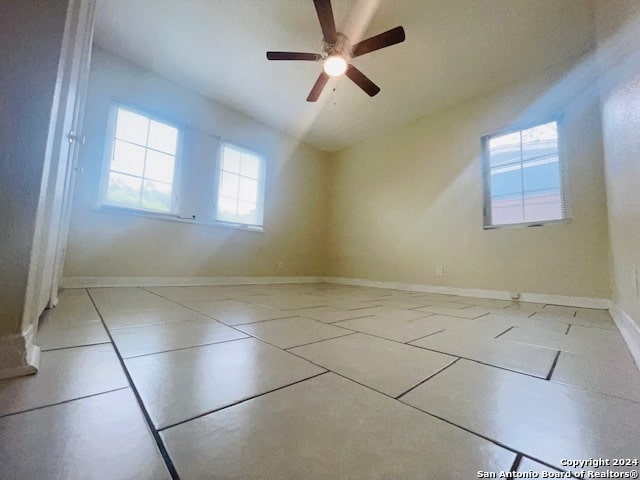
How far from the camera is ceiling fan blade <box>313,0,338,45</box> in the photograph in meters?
1.67

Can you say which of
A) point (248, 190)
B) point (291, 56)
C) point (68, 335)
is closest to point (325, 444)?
point (68, 335)

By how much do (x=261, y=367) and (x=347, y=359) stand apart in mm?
261

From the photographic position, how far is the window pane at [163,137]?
2.86m

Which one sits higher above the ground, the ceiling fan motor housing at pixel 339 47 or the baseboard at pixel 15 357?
the ceiling fan motor housing at pixel 339 47

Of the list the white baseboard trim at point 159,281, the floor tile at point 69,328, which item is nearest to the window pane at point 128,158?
the white baseboard trim at point 159,281

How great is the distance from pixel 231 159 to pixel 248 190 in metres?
0.45

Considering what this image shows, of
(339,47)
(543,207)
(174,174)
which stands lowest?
(543,207)

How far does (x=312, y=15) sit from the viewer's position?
2.09 meters

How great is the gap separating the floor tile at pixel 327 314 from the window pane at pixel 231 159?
2484 millimetres

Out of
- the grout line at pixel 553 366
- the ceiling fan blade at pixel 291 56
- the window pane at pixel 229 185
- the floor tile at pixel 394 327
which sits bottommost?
the floor tile at pixel 394 327

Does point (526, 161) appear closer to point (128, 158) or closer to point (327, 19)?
point (327, 19)

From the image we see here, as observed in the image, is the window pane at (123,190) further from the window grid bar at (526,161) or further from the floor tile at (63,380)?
the window grid bar at (526,161)

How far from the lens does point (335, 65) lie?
7.35ft

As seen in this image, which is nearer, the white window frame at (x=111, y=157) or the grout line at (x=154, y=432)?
the grout line at (x=154, y=432)
